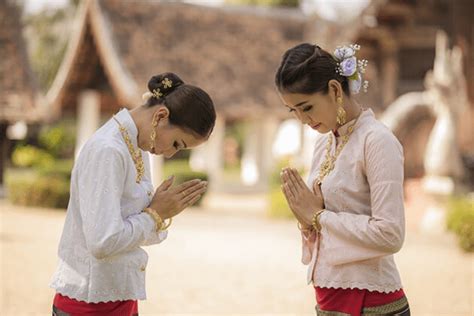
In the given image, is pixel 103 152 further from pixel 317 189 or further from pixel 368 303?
pixel 368 303

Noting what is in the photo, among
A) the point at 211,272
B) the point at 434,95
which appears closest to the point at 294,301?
the point at 211,272

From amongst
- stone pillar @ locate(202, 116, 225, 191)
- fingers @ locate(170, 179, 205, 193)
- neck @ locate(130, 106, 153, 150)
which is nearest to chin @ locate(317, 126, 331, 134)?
fingers @ locate(170, 179, 205, 193)

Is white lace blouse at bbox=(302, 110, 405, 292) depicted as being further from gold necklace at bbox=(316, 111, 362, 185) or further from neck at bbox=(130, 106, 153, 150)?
neck at bbox=(130, 106, 153, 150)

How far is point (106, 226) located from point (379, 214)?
985 mm

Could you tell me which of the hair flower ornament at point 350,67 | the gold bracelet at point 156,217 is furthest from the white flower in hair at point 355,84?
the gold bracelet at point 156,217

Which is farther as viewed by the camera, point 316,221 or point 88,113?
point 88,113

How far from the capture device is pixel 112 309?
2643 millimetres

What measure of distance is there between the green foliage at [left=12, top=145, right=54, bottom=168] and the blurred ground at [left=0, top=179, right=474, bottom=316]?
38.9 ft

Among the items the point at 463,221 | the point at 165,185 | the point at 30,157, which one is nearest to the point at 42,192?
the point at 463,221

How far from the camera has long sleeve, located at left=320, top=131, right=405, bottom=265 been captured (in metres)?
2.50

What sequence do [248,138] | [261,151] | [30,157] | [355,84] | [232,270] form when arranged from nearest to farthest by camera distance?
[355,84] < [232,270] < [261,151] < [248,138] < [30,157]

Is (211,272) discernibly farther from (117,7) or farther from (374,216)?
(117,7)

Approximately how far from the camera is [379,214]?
2518 mm

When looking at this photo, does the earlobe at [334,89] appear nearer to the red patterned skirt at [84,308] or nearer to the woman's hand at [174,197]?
the woman's hand at [174,197]
